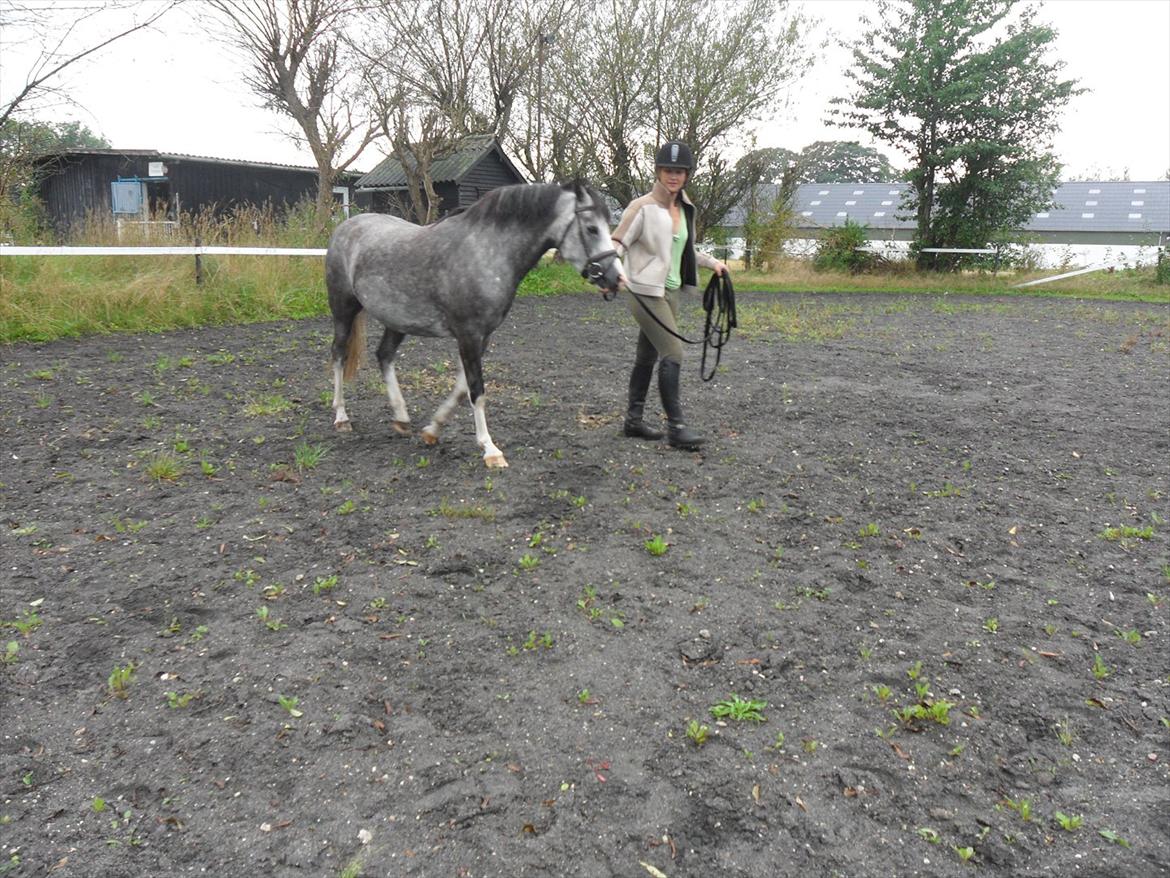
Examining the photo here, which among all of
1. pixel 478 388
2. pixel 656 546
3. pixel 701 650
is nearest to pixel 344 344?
pixel 478 388

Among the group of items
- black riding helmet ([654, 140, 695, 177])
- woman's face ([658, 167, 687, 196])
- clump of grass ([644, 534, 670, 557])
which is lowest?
clump of grass ([644, 534, 670, 557])

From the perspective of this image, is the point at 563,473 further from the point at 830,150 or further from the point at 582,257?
the point at 830,150

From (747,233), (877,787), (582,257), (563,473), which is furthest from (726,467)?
(747,233)

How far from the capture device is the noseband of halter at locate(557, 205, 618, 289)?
15.4 feet

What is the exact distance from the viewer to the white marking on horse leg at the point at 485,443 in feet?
16.8

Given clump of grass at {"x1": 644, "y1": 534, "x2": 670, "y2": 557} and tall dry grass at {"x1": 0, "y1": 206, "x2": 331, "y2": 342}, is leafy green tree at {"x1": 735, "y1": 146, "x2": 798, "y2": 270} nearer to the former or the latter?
tall dry grass at {"x1": 0, "y1": 206, "x2": 331, "y2": 342}

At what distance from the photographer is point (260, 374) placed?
25.1 ft

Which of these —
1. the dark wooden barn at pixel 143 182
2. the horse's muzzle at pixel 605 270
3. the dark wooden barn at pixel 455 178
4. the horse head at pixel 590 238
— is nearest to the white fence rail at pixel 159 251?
the horse head at pixel 590 238

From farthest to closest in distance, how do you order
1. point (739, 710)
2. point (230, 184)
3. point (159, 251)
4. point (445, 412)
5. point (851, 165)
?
point (851, 165) < point (230, 184) < point (159, 251) < point (445, 412) < point (739, 710)

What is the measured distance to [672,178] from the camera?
17.0 feet

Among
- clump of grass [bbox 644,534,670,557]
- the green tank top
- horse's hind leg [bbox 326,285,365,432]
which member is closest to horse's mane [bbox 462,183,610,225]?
the green tank top

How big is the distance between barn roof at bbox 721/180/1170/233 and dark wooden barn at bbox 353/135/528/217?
23092 mm

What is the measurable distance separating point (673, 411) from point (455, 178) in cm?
2351

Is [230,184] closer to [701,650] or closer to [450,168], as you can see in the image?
[450,168]
